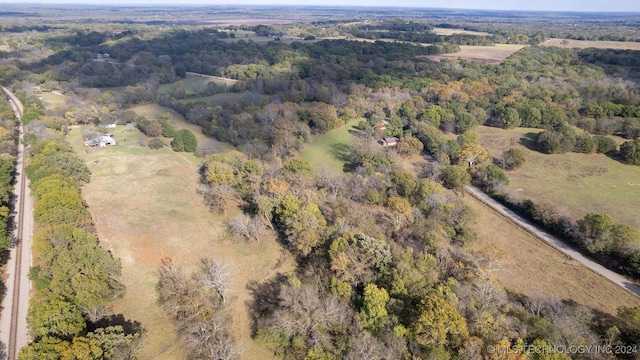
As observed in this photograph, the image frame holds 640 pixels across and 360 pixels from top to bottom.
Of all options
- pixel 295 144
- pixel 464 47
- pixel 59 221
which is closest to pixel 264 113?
pixel 295 144

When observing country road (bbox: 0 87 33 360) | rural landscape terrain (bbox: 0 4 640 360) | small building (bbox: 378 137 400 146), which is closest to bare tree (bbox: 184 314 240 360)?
rural landscape terrain (bbox: 0 4 640 360)

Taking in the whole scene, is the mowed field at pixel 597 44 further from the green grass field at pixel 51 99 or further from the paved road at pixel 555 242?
the green grass field at pixel 51 99

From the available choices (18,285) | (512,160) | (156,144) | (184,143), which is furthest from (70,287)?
(512,160)

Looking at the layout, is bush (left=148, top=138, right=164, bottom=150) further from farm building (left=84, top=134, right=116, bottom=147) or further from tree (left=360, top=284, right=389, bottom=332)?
tree (left=360, top=284, right=389, bottom=332)

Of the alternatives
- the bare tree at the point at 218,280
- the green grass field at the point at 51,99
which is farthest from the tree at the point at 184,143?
the green grass field at the point at 51,99

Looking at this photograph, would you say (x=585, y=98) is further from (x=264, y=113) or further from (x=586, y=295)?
(x=264, y=113)
